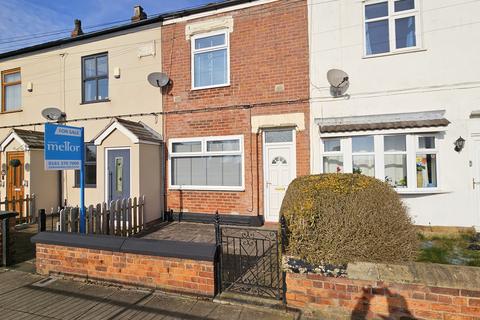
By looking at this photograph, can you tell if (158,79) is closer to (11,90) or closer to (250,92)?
(250,92)

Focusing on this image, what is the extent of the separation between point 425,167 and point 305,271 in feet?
→ 17.0

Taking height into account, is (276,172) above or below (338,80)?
below

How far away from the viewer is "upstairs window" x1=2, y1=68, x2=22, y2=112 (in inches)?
472

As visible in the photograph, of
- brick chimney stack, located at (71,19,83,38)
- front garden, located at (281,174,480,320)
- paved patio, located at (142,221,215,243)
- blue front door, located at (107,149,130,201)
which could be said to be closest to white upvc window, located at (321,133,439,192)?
paved patio, located at (142,221,215,243)

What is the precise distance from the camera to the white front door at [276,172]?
26.0 feet

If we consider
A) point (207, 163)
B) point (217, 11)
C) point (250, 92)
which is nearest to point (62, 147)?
point (207, 163)

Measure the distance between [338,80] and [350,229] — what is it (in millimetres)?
5010

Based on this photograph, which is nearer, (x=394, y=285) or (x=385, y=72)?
(x=394, y=285)

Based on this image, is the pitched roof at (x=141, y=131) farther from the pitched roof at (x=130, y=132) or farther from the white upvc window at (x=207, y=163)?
the white upvc window at (x=207, y=163)

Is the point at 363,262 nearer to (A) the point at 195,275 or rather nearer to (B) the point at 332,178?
(B) the point at 332,178

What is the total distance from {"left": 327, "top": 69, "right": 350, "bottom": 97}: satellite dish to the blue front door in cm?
607

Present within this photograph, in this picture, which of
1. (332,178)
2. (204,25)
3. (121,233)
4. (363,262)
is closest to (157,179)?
(121,233)

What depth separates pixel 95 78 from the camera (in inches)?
410

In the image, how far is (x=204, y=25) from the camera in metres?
8.85
